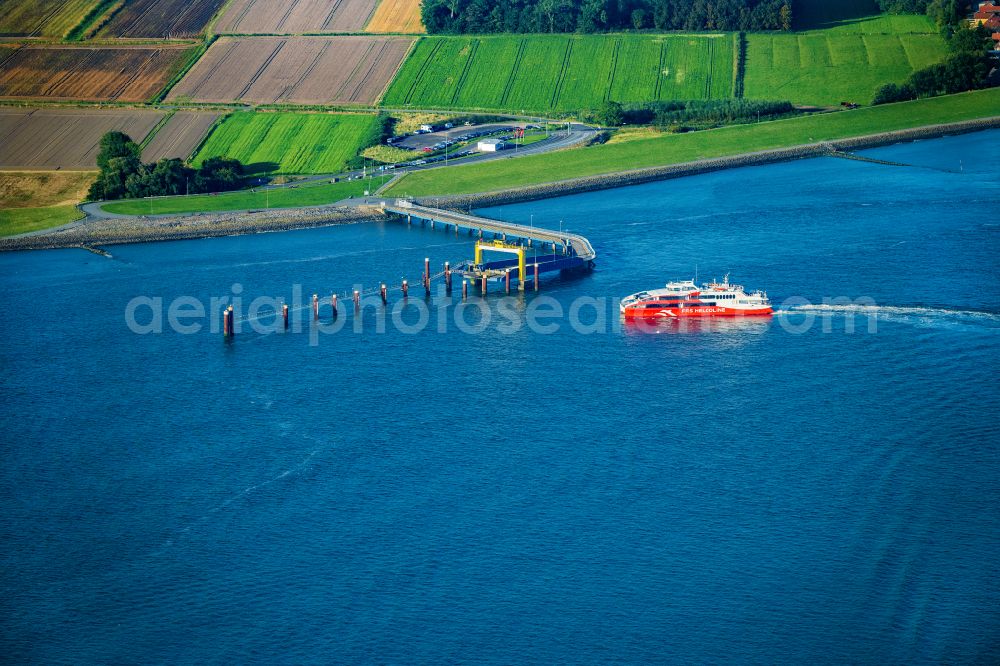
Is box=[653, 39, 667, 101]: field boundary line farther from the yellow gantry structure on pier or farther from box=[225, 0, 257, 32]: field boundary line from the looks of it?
box=[225, 0, 257, 32]: field boundary line

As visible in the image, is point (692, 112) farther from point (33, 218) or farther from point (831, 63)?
point (33, 218)

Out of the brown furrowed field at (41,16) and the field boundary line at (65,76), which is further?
the brown furrowed field at (41,16)

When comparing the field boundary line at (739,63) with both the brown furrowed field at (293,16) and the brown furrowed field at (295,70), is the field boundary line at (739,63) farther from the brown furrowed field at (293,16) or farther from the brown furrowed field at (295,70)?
the brown furrowed field at (293,16)

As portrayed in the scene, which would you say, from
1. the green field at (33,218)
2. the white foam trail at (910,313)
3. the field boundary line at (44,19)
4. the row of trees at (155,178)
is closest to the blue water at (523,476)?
the white foam trail at (910,313)

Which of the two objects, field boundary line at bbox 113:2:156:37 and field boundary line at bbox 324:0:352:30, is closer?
field boundary line at bbox 324:0:352:30

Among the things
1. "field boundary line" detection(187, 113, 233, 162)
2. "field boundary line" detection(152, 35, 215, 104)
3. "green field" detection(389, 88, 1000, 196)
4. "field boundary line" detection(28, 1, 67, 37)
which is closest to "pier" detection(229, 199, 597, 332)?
"green field" detection(389, 88, 1000, 196)

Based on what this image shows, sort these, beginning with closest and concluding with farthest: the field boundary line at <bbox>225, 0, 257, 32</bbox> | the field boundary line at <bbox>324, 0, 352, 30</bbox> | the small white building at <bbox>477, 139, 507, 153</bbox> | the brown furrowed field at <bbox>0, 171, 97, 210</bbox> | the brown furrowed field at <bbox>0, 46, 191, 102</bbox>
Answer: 1. the brown furrowed field at <bbox>0, 171, 97, 210</bbox>
2. the small white building at <bbox>477, 139, 507, 153</bbox>
3. the brown furrowed field at <bbox>0, 46, 191, 102</bbox>
4. the field boundary line at <bbox>324, 0, 352, 30</bbox>
5. the field boundary line at <bbox>225, 0, 257, 32</bbox>
